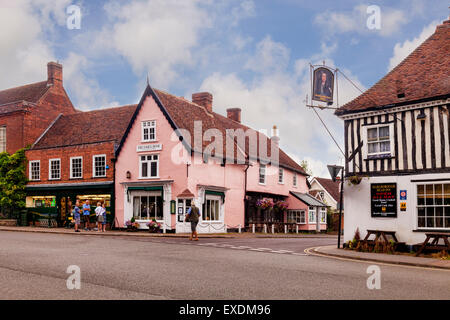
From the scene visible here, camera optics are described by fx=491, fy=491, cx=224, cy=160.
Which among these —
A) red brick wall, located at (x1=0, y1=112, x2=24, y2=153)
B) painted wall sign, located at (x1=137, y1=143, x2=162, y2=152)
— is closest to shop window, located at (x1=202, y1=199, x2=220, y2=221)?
painted wall sign, located at (x1=137, y1=143, x2=162, y2=152)

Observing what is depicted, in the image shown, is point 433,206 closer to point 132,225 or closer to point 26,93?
point 132,225

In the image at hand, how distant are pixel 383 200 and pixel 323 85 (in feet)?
16.4

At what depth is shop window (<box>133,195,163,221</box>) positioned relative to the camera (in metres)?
32.0

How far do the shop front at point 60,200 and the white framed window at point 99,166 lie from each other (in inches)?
30.6

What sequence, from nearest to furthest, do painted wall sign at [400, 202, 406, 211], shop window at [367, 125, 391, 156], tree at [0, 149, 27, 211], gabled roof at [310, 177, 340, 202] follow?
1. painted wall sign at [400, 202, 406, 211]
2. shop window at [367, 125, 391, 156]
3. tree at [0, 149, 27, 211]
4. gabled roof at [310, 177, 340, 202]

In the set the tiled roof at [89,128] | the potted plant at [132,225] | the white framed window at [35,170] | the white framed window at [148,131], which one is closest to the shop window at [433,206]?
the potted plant at [132,225]

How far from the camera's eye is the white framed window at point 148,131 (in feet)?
107

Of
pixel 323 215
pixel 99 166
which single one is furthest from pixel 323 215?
pixel 99 166

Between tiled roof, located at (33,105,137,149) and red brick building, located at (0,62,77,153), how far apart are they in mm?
Answer: 1005

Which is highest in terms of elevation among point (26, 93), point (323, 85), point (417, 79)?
point (26, 93)

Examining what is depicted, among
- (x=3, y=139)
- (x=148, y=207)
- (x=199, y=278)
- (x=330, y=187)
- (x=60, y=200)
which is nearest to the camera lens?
(x=199, y=278)

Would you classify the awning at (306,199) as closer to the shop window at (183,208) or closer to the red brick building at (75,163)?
the shop window at (183,208)

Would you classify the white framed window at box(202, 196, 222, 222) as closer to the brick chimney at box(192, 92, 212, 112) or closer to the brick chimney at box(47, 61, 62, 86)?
the brick chimney at box(192, 92, 212, 112)

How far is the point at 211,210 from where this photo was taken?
32750 mm
